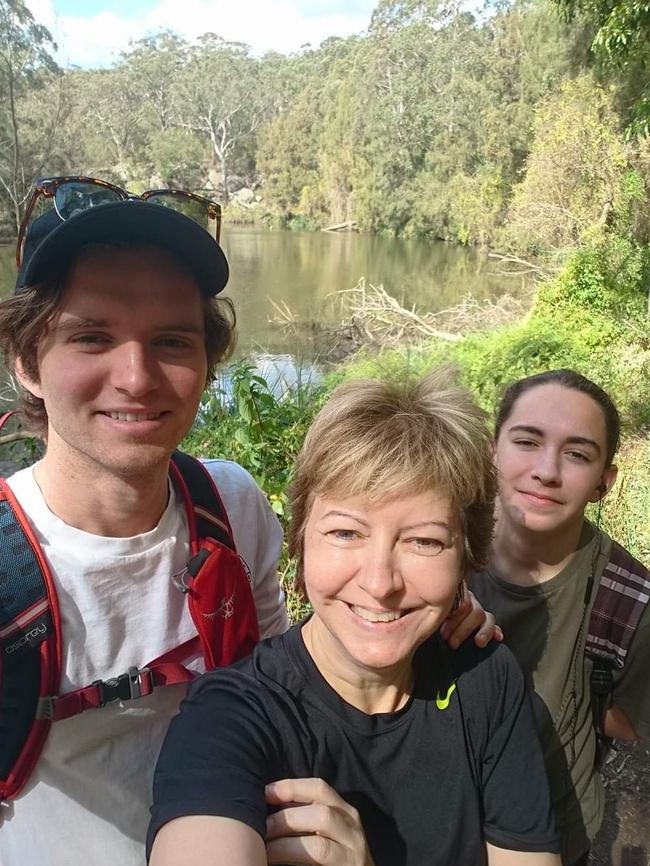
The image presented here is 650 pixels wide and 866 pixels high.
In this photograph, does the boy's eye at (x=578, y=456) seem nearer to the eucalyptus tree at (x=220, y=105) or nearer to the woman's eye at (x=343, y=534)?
the woman's eye at (x=343, y=534)

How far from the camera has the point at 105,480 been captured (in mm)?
966

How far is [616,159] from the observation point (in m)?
11.1

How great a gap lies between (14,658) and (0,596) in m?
0.09

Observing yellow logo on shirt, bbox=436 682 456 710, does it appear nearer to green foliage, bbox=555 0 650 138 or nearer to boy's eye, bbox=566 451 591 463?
boy's eye, bbox=566 451 591 463

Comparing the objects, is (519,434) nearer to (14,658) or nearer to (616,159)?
(14,658)

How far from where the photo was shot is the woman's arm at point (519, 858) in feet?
2.85

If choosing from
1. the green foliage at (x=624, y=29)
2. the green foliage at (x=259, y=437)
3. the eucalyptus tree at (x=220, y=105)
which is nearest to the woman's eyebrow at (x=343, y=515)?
the green foliage at (x=259, y=437)

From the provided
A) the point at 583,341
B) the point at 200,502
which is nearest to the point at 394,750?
the point at 200,502

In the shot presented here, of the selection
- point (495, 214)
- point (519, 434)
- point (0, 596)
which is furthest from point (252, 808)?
point (495, 214)

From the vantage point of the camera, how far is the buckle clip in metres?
0.90

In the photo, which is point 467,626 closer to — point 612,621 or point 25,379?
point 612,621

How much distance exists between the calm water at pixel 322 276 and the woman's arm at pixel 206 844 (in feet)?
27.1

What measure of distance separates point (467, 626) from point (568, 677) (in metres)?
0.38

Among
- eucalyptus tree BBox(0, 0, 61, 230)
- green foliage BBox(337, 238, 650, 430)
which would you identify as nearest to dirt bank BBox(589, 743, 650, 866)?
green foliage BBox(337, 238, 650, 430)
